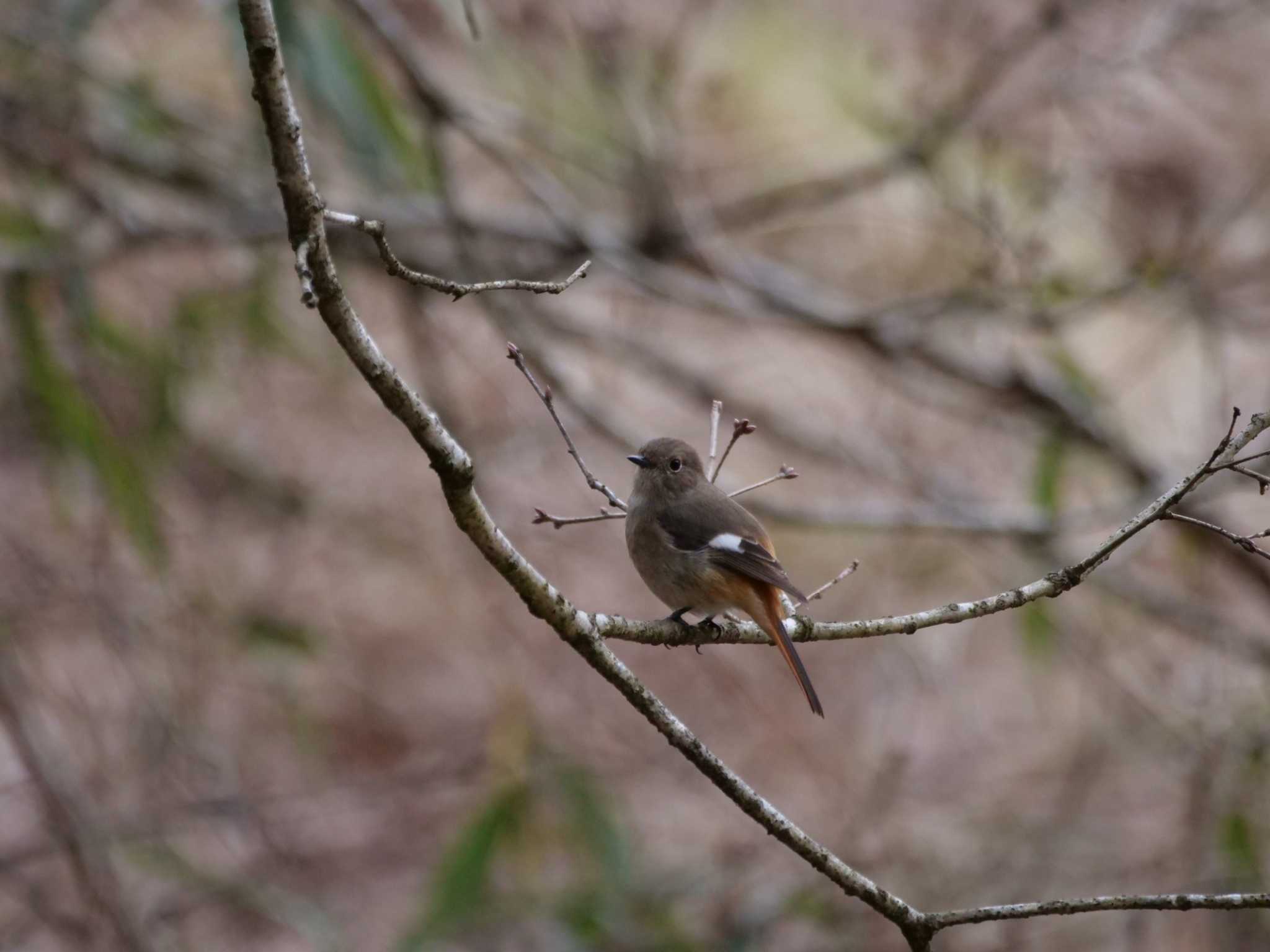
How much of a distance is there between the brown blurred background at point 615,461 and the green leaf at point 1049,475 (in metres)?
0.03

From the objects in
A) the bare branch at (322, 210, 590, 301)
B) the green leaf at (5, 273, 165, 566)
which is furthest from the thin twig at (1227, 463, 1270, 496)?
the green leaf at (5, 273, 165, 566)

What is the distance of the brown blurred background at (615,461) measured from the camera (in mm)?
5047

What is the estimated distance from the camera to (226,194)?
18.5 feet

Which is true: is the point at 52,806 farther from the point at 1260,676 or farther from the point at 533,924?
the point at 1260,676

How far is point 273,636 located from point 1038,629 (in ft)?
10.8

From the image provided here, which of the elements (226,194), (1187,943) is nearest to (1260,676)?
(1187,943)

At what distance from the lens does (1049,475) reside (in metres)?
5.09

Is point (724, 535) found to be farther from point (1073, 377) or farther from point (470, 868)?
point (1073, 377)

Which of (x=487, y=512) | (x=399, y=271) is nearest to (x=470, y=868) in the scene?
(x=487, y=512)

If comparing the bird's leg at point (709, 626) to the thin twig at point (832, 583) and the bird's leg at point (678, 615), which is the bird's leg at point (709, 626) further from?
the thin twig at point (832, 583)

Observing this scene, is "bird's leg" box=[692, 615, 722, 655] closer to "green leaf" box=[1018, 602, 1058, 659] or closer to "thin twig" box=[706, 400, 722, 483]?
"thin twig" box=[706, 400, 722, 483]

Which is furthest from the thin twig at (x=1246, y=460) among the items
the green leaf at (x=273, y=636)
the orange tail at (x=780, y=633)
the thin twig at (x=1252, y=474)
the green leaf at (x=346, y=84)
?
the green leaf at (x=273, y=636)

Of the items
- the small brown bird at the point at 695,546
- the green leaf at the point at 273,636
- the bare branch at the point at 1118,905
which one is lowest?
the bare branch at the point at 1118,905

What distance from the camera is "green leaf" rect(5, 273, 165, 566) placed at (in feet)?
13.7
